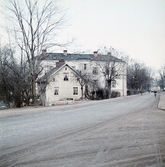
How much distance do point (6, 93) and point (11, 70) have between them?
1707mm

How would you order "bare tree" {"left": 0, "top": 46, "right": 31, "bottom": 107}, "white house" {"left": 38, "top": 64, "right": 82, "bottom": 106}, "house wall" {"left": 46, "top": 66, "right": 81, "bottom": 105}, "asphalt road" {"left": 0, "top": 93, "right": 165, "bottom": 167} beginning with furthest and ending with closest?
"house wall" {"left": 46, "top": 66, "right": 81, "bottom": 105} → "white house" {"left": 38, "top": 64, "right": 82, "bottom": 106} → "bare tree" {"left": 0, "top": 46, "right": 31, "bottom": 107} → "asphalt road" {"left": 0, "top": 93, "right": 165, "bottom": 167}

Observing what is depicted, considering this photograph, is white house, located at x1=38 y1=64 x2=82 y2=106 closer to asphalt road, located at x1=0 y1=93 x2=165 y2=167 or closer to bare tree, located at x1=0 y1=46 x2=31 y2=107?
bare tree, located at x1=0 y1=46 x2=31 y2=107

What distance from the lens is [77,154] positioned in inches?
151

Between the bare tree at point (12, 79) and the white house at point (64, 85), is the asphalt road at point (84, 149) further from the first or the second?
the white house at point (64, 85)

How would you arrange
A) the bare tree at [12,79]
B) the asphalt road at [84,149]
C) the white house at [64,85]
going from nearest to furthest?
the asphalt road at [84,149] < the bare tree at [12,79] < the white house at [64,85]

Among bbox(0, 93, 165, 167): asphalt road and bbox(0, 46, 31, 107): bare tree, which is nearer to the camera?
bbox(0, 93, 165, 167): asphalt road

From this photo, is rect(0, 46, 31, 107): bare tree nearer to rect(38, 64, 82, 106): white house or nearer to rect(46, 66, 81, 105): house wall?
rect(38, 64, 82, 106): white house

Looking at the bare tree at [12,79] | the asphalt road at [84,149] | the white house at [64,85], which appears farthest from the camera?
the white house at [64,85]

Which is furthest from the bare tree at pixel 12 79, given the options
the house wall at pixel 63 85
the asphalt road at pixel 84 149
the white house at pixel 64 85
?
the house wall at pixel 63 85

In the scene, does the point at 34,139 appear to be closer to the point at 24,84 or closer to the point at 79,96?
the point at 24,84

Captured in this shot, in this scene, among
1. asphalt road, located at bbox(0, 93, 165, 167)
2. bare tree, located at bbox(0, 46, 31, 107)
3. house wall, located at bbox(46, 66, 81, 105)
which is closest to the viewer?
asphalt road, located at bbox(0, 93, 165, 167)

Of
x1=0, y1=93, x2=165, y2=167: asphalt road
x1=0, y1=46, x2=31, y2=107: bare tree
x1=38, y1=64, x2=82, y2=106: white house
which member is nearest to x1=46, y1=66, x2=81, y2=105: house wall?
x1=38, y1=64, x2=82, y2=106: white house

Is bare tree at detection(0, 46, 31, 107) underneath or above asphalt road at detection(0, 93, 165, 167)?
above

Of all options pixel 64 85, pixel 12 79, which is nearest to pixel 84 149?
pixel 12 79
